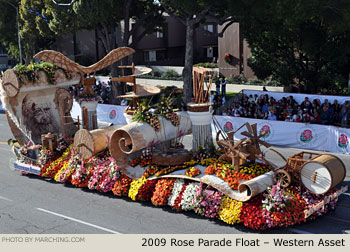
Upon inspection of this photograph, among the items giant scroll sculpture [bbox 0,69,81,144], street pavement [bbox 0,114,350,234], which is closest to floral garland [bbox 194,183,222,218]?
street pavement [bbox 0,114,350,234]

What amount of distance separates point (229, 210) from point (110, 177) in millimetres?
4791

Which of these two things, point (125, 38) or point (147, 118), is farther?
point (125, 38)

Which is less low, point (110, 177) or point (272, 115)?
point (272, 115)

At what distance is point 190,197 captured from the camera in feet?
43.0

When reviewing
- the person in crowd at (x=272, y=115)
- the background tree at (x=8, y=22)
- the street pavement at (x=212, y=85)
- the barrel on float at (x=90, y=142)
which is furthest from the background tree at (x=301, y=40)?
the background tree at (x=8, y=22)

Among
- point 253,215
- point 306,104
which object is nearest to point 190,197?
point 253,215

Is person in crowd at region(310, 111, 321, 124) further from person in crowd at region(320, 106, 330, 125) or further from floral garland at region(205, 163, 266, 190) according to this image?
floral garland at region(205, 163, 266, 190)

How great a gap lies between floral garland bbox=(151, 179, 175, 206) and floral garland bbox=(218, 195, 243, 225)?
187 cm

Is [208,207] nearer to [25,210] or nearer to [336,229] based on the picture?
[336,229]

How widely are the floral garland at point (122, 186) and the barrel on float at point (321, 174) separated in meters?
5.77

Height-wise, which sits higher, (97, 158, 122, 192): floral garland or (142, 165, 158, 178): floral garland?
(142, 165, 158, 178): floral garland

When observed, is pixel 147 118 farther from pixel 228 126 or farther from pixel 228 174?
pixel 228 126

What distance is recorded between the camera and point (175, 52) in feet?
185

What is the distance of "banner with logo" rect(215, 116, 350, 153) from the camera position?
19953mm
